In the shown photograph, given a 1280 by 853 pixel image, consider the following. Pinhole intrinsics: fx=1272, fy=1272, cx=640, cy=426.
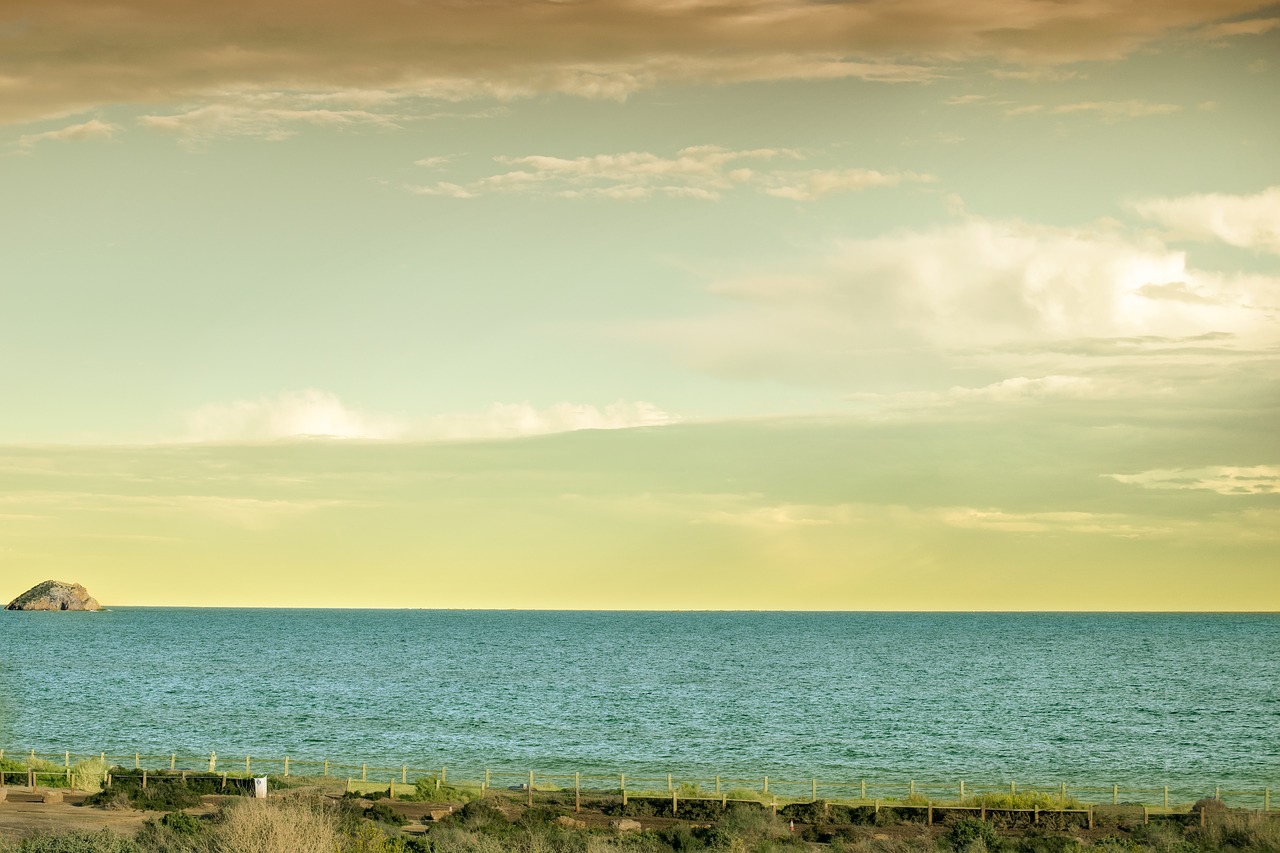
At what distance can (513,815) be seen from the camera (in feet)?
144

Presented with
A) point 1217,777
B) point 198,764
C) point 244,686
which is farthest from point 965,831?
point 244,686

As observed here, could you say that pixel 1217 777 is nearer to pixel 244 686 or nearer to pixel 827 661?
pixel 244 686

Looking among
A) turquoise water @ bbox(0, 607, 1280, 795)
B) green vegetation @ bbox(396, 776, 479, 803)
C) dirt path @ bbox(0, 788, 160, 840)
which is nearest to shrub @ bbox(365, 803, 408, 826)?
green vegetation @ bbox(396, 776, 479, 803)

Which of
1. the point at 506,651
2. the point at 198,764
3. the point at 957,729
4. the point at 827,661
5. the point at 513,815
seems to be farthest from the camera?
the point at 506,651

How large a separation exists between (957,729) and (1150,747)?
42.5 ft

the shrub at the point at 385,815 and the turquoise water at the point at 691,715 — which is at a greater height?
the shrub at the point at 385,815

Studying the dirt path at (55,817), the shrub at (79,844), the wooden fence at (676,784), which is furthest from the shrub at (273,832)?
the wooden fence at (676,784)

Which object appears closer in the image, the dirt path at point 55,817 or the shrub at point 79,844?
the shrub at point 79,844

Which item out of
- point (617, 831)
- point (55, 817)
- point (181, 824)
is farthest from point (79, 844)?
point (617, 831)

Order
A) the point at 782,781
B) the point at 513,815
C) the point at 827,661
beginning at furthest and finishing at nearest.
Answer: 1. the point at 827,661
2. the point at 782,781
3. the point at 513,815

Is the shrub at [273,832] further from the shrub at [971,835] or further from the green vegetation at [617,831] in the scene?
the shrub at [971,835]

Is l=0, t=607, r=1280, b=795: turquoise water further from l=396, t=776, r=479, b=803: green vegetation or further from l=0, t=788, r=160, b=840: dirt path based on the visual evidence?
l=0, t=788, r=160, b=840: dirt path

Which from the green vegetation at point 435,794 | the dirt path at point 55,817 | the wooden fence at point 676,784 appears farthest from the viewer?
the wooden fence at point 676,784

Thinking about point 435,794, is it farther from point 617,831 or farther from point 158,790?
point 617,831
